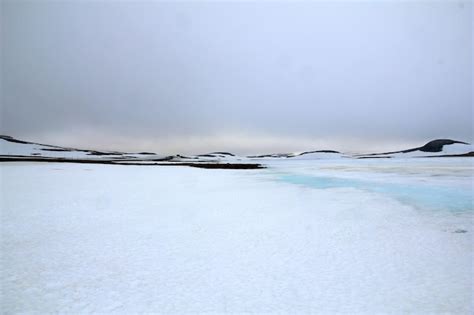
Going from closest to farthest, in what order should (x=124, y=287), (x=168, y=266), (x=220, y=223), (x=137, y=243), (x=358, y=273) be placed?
(x=124, y=287) → (x=358, y=273) → (x=168, y=266) → (x=137, y=243) → (x=220, y=223)

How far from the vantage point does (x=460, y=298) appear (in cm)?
286

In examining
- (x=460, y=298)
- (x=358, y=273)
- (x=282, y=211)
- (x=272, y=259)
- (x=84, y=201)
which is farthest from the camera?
(x=84, y=201)

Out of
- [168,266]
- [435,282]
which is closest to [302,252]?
[435,282]

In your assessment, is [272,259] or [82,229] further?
[82,229]

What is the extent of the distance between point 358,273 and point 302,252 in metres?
0.88

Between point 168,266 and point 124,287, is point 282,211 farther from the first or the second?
point 124,287

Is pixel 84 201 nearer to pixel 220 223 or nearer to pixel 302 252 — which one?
pixel 220 223

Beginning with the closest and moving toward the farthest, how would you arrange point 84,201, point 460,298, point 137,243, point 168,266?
point 460,298 → point 168,266 → point 137,243 → point 84,201

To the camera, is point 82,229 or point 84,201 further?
point 84,201

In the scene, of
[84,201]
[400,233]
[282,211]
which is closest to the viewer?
[400,233]

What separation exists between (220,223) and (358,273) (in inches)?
117

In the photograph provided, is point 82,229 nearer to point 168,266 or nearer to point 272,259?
point 168,266

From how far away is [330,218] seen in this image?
20.1 ft

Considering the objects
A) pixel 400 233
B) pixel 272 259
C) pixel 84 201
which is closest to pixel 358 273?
pixel 272 259
